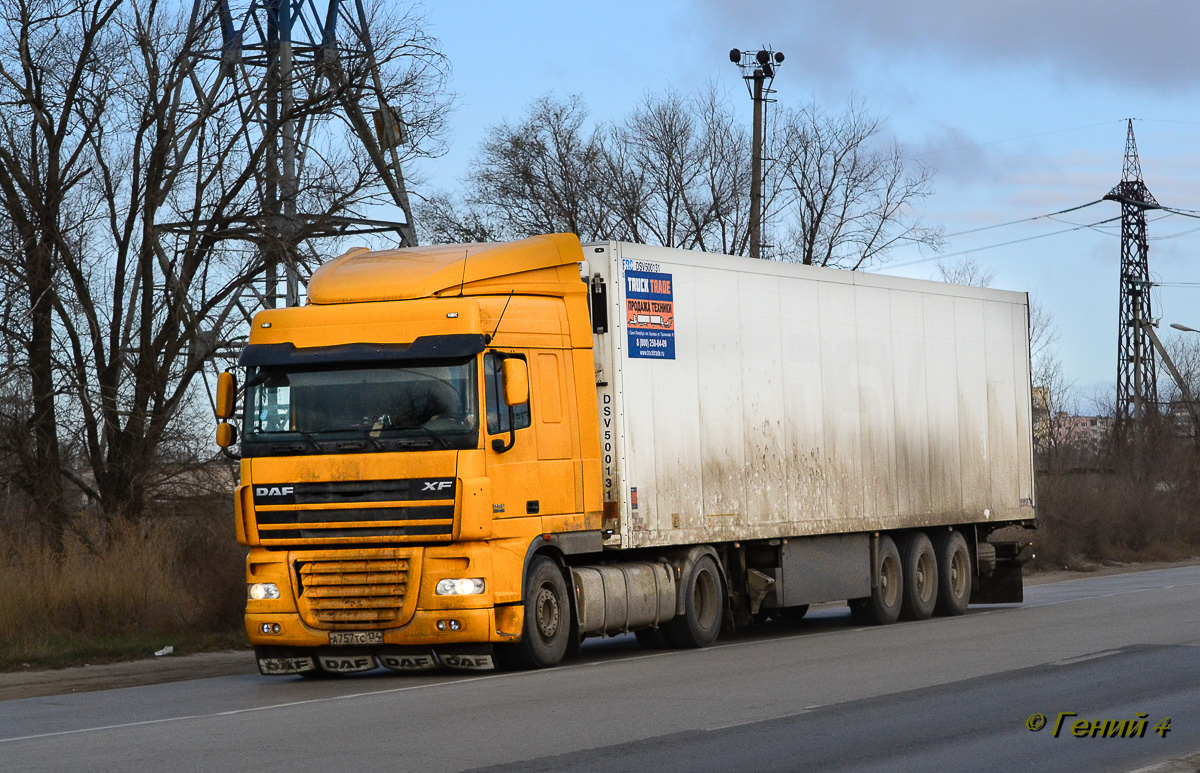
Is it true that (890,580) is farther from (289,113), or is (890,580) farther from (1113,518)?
(1113,518)

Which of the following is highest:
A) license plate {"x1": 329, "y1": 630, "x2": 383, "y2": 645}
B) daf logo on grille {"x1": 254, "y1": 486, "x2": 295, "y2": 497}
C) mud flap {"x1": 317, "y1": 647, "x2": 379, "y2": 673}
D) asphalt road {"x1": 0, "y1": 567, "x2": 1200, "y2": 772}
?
daf logo on grille {"x1": 254, "y1": 486, "x2": 295, "y2": 497}

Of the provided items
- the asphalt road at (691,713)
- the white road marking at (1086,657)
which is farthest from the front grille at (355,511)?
the white road marking at (1086,657)

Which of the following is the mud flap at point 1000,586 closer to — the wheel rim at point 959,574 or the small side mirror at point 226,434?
the wheel rim at point 959,574

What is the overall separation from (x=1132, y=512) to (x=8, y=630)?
3538cm

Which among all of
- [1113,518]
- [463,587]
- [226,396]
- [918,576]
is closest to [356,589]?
[463,587]

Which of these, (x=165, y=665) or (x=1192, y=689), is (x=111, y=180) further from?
(x=1192, y=689)

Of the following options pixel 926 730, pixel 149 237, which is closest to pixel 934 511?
pixel 926 730

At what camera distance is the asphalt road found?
876 centimetres

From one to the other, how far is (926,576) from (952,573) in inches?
32.2

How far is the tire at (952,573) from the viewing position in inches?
824

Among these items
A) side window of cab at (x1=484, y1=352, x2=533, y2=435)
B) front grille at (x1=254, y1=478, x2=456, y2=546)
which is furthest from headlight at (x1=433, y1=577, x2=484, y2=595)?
→ side window of cab at (x1=484, y1=352, x2=533, y2=435)

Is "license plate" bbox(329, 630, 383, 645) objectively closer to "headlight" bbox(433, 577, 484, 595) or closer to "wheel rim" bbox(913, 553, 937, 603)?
"headlight" bbox(433, 577, 484, 595)

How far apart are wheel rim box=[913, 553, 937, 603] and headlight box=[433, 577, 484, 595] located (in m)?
8.96

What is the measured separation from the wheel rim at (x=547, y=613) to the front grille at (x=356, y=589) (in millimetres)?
1363
